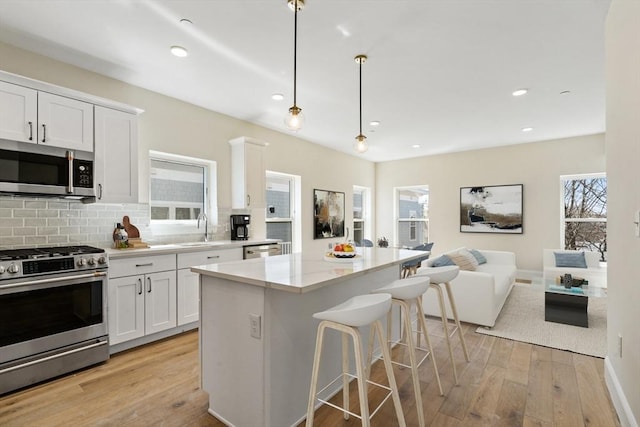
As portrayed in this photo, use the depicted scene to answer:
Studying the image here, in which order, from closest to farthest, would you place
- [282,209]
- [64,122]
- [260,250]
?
[64,122], [260,250], [282,209]

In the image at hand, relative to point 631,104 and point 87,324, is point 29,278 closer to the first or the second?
point 87,324

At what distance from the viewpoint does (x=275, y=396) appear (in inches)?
69.9

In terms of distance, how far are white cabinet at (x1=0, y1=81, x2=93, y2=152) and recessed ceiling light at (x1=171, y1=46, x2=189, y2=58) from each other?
0.92 metres

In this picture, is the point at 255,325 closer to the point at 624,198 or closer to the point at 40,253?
the point at 40,253

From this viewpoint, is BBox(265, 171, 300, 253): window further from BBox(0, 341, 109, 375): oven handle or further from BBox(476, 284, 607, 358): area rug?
BBox(476, 284, 607, 358): area rug

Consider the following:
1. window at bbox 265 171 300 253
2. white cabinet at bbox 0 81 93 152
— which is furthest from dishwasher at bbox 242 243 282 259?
white cabinet at bbox 0 81 93 152

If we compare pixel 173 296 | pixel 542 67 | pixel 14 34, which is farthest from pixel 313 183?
pixel 14 34

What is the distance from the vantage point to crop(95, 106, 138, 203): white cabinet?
9.71ft

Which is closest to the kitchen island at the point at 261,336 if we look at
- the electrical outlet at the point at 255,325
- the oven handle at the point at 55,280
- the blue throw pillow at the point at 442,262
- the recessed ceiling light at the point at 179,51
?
the electrical outlet at the point at 255,325

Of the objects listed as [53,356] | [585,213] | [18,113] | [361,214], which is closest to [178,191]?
[18,113]

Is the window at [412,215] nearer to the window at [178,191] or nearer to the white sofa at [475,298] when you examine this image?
the white sofa at [475,298]

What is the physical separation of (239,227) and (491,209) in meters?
5.08

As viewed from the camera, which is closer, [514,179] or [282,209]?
[282,209]

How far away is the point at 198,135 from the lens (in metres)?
4.14
